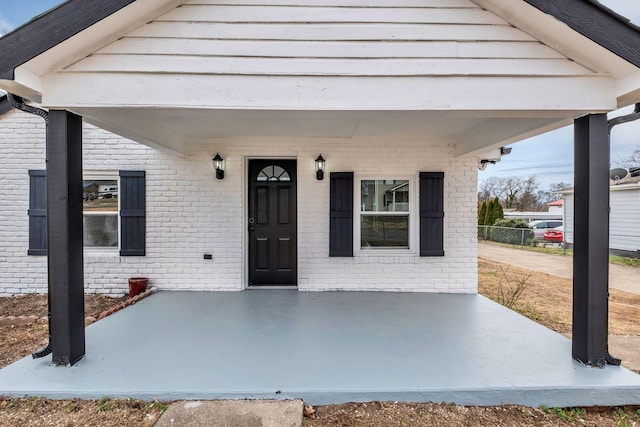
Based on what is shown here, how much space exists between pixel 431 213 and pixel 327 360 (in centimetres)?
300

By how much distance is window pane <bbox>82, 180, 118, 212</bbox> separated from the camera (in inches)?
195

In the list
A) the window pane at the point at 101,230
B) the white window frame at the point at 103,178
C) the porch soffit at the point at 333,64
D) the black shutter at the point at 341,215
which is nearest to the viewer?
the porch soffit at the point at 333,64

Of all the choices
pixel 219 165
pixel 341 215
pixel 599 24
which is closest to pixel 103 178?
pixel 219 165

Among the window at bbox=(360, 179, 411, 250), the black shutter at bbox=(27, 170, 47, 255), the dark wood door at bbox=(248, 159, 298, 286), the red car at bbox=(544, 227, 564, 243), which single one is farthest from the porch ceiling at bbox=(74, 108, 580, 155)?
the red car at bbox=(544, 227, 564, 243)

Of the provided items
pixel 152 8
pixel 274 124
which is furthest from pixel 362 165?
pixel 152 8

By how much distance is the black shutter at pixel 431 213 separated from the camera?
4.73 metres

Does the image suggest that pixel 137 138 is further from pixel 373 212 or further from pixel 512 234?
pixel 512 234

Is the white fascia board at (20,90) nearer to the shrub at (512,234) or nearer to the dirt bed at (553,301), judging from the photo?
the dirt bed at (553,301)

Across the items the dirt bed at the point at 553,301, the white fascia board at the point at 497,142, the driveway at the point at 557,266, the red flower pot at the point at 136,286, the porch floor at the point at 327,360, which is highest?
the white fascia board at the point at 497,142

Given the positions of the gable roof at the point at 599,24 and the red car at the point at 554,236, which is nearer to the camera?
the gable roof at the point at 599,24

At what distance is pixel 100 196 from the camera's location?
195 inches

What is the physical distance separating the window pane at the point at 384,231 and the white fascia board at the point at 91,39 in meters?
3.63

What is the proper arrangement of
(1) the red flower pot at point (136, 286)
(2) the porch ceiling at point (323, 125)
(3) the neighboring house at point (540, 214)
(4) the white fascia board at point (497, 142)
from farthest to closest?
1. (3) the neighboring house at point (540, 214)
2. (1) the red flower pot at point (136, 286)
3. (4) the white fascia board at point (497, 142)
4. (2) the porch ceiling at point (323, 125)

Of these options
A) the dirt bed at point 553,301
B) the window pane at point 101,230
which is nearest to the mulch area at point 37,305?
the window pane at point 101,230
